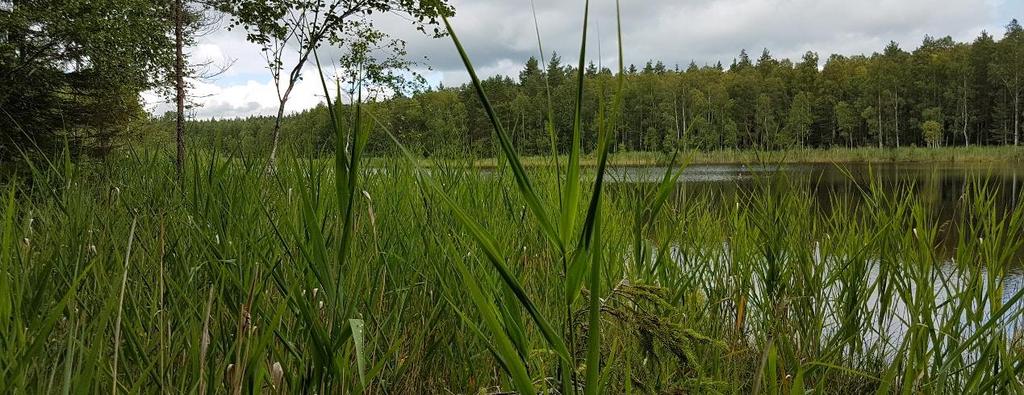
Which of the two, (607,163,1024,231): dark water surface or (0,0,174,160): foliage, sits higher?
(0,0,174,160): foliage

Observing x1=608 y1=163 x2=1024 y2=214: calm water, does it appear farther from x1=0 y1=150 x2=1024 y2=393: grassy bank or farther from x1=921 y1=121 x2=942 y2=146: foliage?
x1=921 y1=121 x2=942 y2=146: foliage

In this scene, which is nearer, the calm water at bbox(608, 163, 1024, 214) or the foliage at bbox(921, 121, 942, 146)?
the calm water at bbox(608, 163, 1024, 214)

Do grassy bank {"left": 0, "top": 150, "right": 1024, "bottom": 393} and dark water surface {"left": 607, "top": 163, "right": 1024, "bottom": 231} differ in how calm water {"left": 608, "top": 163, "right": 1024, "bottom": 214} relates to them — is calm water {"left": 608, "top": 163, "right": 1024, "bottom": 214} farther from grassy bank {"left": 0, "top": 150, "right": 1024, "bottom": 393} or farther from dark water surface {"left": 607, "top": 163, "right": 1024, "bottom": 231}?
grassy bank {"left": 0, "top": 150, "right": 1024, "bottom": 393}

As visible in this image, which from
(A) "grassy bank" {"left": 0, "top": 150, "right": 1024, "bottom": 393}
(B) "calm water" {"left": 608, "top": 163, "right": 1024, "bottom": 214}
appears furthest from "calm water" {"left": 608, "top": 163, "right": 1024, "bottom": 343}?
(A) "grassy bank" {"left": 0, "top": 150, "right": 1024, "bottom": 393}

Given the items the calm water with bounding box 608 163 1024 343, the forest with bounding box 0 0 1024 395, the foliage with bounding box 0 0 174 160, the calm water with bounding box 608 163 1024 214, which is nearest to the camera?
the forest with bounding box 0 0 1024 395

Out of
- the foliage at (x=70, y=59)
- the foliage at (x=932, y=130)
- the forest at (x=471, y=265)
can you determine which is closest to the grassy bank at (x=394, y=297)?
the forest at (x=471, y=265)

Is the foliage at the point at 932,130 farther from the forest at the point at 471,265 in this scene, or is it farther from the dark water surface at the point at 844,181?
the forest at the point at 471,265

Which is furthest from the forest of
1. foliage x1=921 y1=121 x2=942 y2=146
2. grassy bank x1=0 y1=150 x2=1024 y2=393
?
foliage x1=921 y1=121 x2=942 y2=146

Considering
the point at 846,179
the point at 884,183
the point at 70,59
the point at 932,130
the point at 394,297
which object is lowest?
the point at 394,297

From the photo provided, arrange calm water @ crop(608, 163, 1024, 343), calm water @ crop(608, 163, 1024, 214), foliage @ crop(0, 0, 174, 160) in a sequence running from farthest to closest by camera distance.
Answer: foliage @ crop(0, 0, 174, 160), calm water @ crop(608, 163, 1024, 214), calm water @ crop(608, 163, 1024, 343)

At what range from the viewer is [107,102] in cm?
1138

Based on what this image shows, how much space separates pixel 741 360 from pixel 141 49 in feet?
36.1

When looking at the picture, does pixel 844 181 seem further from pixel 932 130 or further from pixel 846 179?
pixel 932 130

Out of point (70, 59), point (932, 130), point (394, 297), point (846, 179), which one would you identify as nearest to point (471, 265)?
point (394, 297)
